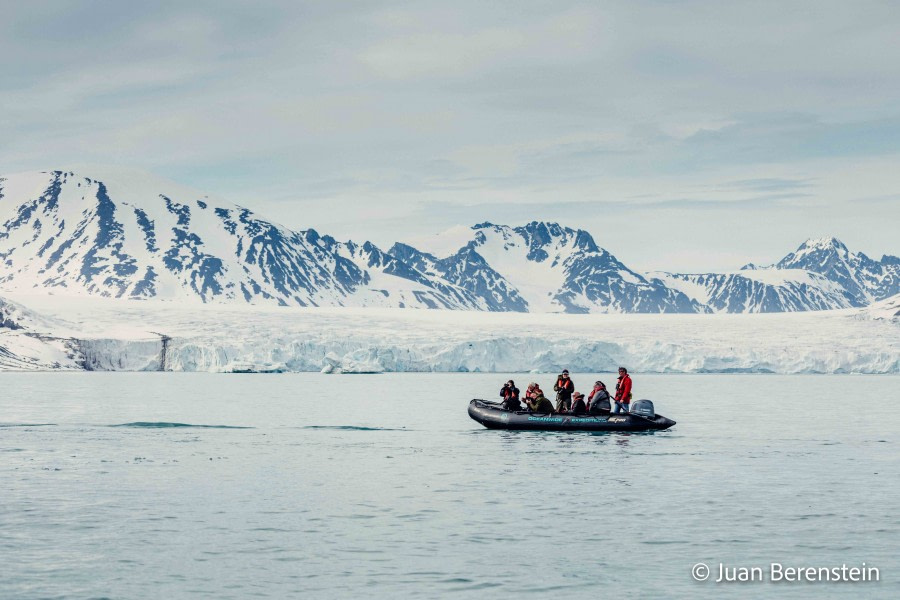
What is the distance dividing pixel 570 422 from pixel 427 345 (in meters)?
55.5

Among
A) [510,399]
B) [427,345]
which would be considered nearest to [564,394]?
[510,399]

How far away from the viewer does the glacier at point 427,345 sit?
291 feet

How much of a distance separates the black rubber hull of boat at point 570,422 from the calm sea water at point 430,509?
1.47ft

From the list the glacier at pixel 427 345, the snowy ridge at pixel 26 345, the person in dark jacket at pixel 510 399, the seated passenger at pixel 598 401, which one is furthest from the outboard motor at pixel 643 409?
the snowy ridge at pixel 26 345

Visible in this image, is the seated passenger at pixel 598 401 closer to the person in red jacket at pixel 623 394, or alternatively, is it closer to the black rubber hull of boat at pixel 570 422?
the black rubber hull of boat at pixel 570 422

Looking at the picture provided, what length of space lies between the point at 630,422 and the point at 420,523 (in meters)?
18.2

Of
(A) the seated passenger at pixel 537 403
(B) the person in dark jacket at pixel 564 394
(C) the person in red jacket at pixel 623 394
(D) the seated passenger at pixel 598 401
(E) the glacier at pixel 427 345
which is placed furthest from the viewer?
(E) the glacier at pixel 427 345

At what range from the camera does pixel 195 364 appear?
92.0m

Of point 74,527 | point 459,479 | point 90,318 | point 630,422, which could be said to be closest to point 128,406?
point 630,422

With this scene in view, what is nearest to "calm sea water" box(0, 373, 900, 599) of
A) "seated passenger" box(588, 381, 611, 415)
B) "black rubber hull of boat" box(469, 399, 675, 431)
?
"black rubber hull of boat" box(469, 399, 675, 431)

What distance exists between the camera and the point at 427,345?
295ft

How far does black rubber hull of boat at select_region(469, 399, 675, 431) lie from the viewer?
114 feet

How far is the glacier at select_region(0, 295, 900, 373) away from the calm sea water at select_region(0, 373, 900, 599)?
166 feet

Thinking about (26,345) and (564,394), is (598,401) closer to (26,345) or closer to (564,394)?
(564,394)
